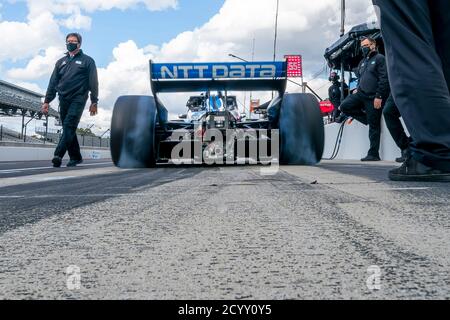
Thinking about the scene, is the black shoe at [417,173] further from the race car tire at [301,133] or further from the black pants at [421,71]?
the race car tire at [301,133]

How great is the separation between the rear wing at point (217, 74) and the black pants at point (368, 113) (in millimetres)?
3183

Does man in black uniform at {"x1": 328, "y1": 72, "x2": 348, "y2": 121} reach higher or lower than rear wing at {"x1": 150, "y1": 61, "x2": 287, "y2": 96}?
higher

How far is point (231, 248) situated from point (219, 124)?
5364 mm

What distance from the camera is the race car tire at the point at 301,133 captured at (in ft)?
19.7

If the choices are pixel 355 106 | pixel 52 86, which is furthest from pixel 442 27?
pixel 355 106

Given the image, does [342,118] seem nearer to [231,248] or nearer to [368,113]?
[368,113]

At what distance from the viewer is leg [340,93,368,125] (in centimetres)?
895

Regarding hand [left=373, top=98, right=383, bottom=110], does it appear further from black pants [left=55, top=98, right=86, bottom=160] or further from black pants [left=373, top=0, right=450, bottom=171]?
black pants [left=373, top=0, right=450, bottom=171]

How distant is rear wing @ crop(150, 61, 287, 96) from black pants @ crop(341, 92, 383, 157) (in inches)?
125

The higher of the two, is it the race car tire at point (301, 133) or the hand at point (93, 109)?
the hand at point (93, 109)

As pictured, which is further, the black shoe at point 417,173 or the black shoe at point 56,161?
the black shoe at point 56,161

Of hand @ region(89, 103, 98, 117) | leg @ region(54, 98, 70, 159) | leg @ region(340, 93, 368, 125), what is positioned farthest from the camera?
leg @ region(340, 93, 368, 125)

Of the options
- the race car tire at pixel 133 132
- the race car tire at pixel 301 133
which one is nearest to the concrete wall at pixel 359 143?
the race car tire at pixel 301 133

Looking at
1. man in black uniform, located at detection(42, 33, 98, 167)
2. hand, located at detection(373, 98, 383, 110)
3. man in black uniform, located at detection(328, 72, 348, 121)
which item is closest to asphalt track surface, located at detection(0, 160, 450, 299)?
man in black uniform, located at detection(42, 33, 98, 167)
